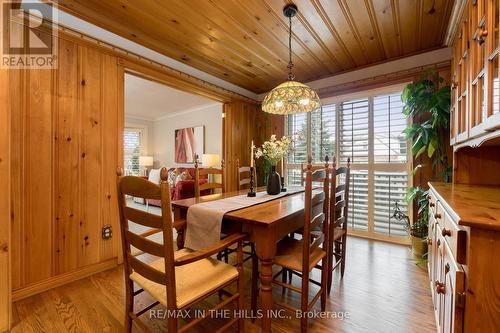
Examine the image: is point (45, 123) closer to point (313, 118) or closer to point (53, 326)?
point (53, 326)

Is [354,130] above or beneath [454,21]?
beneath

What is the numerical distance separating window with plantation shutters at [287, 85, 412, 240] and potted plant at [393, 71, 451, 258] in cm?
31

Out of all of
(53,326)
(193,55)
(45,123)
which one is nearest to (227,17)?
(193,55)

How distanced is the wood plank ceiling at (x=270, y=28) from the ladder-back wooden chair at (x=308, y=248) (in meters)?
1.47

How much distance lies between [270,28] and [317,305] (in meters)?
2.51

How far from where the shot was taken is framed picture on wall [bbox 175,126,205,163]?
5.81 metres

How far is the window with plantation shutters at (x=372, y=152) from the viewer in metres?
2.96

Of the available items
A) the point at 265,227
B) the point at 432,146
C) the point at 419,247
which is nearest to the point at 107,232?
the point at 265,227

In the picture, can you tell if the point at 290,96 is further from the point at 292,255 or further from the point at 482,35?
the point at 292,255

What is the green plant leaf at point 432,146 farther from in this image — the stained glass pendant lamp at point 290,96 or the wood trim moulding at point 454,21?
the stained glass pendant lamp at point 290,96

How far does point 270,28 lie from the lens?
2.22 meters

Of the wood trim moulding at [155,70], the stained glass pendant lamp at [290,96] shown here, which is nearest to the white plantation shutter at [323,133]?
the stained glass pendant lamp at [290,96]

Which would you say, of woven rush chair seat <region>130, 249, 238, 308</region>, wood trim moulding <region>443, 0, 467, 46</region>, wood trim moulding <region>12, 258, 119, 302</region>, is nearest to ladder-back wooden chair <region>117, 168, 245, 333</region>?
woven rush chair seat <region>130, 249, 238, 308</region>

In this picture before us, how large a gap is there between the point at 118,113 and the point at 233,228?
70.3 inches
